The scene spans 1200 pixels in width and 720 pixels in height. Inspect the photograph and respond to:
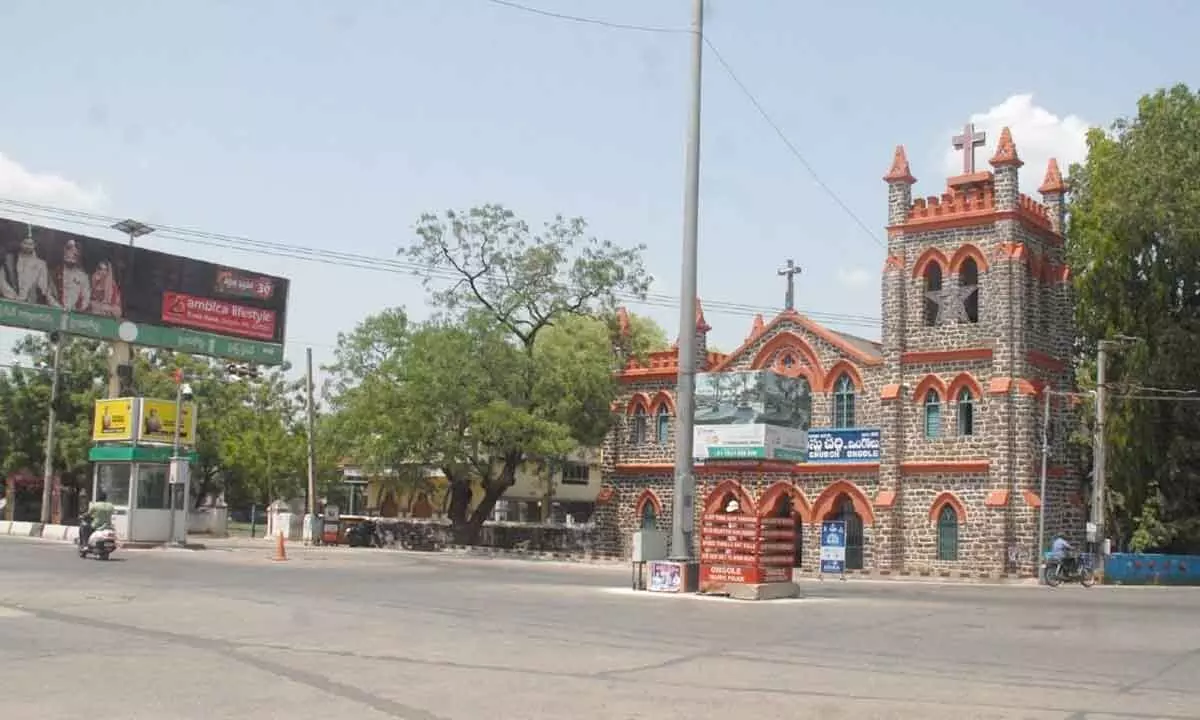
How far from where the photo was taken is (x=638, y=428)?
51.1 m

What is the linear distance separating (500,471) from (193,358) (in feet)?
78.2

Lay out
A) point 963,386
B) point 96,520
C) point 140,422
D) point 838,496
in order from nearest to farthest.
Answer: point 96,520 → point 140,422 → point 963,386 → point 838,496

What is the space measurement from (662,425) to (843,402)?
26.4 ft

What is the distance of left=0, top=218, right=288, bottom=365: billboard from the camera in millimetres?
42406

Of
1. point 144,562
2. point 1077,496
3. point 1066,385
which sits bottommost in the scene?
point 144,562

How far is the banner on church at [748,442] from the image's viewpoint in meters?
25.1

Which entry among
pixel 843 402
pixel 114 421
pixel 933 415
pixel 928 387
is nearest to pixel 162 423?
pixel 114 421

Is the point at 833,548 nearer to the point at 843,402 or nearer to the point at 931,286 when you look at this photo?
the point at 843,402

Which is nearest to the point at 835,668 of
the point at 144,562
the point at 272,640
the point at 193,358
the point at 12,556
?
the point at 272,640

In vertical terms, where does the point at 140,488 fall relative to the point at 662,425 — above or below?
below

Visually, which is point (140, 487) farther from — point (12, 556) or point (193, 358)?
point (193, 358)

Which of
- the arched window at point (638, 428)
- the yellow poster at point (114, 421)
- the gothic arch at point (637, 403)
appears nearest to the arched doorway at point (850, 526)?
the arched window at point (638, 428)

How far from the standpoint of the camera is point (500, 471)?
176ft

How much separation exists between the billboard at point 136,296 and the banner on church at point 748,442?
2673cm
